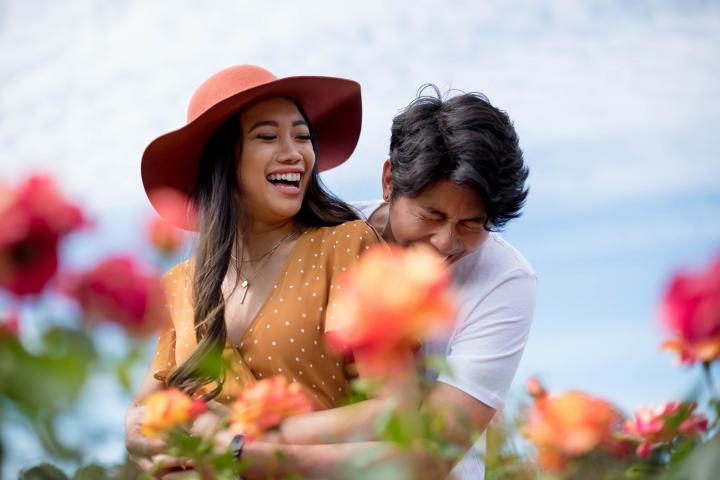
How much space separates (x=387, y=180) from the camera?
10.2 feet

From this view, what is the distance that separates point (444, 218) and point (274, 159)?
562 mm

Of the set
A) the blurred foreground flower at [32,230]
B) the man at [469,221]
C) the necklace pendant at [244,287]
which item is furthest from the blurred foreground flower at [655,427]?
the necklace pendant at [244,287]

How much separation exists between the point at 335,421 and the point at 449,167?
927mm

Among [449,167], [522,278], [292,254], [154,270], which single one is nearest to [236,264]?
[292,254]

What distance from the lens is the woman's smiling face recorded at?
9.11ft

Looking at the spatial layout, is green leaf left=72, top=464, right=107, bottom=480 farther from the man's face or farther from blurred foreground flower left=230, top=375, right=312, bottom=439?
the man's face

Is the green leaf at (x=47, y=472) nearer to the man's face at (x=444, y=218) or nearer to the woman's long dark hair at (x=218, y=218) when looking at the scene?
the woman's long dark hair at (x=218, y=218)

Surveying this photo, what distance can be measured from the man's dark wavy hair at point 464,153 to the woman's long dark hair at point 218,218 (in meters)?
0.27

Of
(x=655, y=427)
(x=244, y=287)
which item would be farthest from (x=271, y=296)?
(x=655, y=427)

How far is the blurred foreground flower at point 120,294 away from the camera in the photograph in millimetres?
1068

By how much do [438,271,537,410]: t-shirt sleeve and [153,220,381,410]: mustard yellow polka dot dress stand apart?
1.26 ft

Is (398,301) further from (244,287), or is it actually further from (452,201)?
(244,287)

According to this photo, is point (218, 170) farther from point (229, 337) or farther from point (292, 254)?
point (229, 337)

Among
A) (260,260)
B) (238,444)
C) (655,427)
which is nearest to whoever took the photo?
(655,427)
